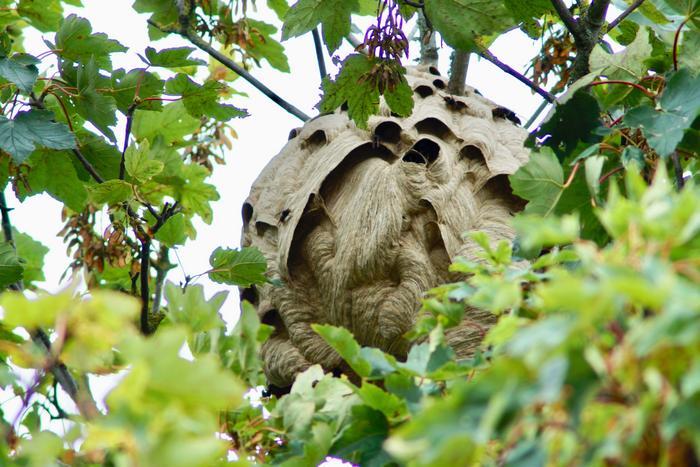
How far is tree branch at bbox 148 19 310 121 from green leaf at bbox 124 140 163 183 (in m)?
0.92

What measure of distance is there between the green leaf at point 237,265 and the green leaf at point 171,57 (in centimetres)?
53

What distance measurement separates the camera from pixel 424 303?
1.41m

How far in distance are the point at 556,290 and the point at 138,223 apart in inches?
78.3

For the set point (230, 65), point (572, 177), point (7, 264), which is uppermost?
point (230, 65)

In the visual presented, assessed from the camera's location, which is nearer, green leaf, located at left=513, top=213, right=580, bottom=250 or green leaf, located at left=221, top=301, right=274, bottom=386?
green leaf, located at left=513, top=213, right=580, bottom=250

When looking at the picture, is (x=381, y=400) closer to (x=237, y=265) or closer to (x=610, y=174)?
(x=610, y=174)

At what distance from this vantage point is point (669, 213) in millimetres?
825

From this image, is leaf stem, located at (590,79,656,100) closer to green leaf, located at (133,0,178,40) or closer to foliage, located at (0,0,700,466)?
foliage, located at (0,0,700,466)

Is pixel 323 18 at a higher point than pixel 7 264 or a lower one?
higher

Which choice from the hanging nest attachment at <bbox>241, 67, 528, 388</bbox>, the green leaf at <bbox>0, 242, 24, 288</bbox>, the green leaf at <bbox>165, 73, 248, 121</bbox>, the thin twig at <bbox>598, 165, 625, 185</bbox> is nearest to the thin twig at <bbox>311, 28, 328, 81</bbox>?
the hanging nest attachment at <bbox>241, 67, 528, 388</bbox>

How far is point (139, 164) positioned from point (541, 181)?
1.18 m

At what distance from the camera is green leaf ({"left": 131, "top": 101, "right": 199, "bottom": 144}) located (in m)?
3.05

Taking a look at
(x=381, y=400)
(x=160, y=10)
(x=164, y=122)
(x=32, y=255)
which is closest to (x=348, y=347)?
(x=381, y=400)

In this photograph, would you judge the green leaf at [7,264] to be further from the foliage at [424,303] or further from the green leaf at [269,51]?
the green leaf at [269,51]
